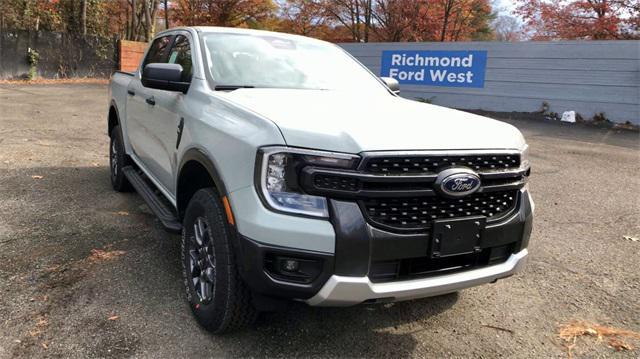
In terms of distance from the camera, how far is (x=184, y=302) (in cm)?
322

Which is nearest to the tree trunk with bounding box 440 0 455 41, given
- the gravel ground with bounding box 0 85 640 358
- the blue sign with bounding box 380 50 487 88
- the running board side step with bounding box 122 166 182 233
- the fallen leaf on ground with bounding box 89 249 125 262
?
the blue sign with bounding box 380 50 487 88

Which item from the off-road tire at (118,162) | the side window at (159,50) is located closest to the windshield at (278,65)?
the side window at (159,50)

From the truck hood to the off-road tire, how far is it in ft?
8.50

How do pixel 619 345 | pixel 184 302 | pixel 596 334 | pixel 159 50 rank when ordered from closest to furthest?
pixel 619 345
pixel 596 334
pixel 184 302
pixel 159 50

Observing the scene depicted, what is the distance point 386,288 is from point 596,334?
1630 mm

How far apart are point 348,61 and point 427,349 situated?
2.53 metres

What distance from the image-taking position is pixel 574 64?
13812 mm

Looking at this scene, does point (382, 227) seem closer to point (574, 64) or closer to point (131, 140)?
point (131, 140)

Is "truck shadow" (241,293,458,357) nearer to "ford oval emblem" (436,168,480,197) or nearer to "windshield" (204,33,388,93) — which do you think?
"ford oval emblem" (436,168,480,197)

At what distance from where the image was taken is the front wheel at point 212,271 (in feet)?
8.41

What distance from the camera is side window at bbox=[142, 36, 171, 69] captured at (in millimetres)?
4584

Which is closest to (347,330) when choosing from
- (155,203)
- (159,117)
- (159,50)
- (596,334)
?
(596,334)

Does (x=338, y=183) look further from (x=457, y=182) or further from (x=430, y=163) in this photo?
(x=457, y=182)

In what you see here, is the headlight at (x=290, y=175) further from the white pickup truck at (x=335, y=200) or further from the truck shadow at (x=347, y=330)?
the truck shadow at (x=347, y=330)
